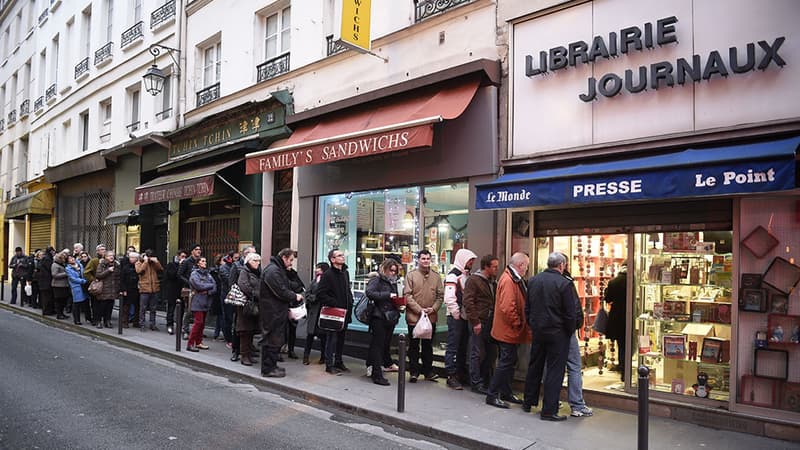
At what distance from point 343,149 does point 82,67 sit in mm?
16729

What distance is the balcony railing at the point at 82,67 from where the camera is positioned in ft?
70.4

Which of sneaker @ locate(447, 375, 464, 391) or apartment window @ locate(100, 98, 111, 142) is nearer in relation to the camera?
sneaker @ locate(447, 375, 464, 391)

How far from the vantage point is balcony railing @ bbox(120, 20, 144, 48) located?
1795 cm

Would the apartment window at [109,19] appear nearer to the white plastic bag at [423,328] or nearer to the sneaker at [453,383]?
the white plastic bag at [423,328]

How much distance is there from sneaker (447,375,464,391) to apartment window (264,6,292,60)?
802 centimetres

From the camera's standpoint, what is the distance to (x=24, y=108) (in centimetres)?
2809

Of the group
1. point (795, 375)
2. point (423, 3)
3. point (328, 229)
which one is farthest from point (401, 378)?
point (423, 3)

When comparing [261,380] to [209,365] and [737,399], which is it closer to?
[209,365]

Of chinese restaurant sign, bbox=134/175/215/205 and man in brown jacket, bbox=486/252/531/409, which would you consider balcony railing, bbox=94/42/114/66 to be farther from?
man in brown jacket, bbox=486/252/531/409

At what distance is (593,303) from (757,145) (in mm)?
2858

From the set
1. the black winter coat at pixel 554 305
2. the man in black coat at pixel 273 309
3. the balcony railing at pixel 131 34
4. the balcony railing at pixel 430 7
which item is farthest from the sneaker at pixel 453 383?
A: the balcony railing at pixel 131 34

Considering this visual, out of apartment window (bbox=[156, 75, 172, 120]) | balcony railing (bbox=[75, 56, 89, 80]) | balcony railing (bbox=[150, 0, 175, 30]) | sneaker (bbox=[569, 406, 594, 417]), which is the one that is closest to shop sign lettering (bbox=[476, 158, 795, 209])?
sneaker (bbox=[569, 406, 594, 417])

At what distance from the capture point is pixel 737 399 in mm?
6242

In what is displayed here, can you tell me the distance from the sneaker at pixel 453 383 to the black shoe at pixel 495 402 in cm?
82
